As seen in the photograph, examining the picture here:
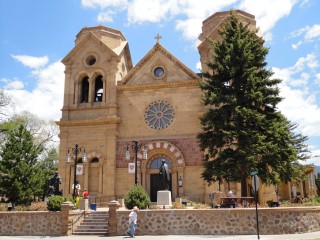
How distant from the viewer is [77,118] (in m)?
34.4

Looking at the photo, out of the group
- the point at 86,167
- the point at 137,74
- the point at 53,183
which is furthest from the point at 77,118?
the point at 53,183

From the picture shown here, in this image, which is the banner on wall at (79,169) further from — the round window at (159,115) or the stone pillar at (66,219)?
the stone pillar at (66,219)

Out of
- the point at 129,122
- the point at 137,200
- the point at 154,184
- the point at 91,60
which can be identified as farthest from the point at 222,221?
the point at 91,60

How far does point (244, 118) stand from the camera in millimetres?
22500

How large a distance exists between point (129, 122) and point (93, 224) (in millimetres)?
14120

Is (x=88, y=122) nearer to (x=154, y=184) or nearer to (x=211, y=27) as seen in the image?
(x=154, y=184)

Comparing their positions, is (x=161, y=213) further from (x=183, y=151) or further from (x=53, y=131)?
(x=53, y=131)

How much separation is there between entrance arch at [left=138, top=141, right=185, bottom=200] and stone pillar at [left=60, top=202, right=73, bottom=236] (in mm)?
12574

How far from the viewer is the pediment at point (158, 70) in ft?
110

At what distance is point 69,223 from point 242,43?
1609 centimetres

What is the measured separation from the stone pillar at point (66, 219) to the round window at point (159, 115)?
14.4m

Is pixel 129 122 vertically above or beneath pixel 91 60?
beneath

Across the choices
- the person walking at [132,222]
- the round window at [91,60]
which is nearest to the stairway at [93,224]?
the person walking at [132,222]

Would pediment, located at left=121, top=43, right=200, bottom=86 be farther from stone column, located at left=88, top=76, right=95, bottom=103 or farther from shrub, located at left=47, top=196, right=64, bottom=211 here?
shrub, located at left=47, top=196, right=64, bottom=211
